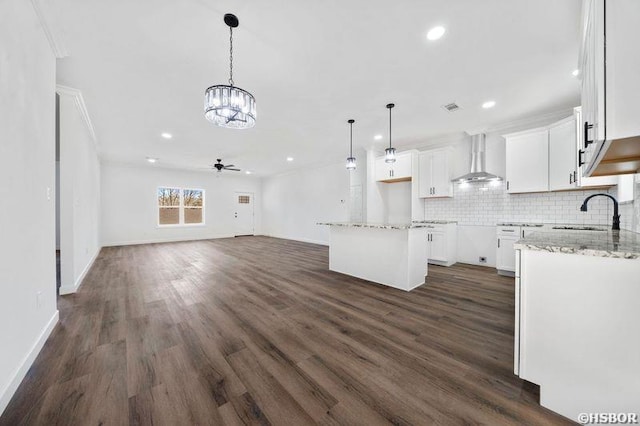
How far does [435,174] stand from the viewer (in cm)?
539

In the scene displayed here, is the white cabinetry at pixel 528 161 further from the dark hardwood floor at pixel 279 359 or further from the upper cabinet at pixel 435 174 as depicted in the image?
the dark hardwood floor at pixel 279 359

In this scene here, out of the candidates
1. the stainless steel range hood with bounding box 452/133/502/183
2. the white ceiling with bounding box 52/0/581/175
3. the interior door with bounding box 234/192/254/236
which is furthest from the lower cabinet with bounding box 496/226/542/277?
the interior door with bounding box 234/192/254/236

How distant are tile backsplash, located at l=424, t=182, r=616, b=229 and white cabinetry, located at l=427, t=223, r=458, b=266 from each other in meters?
0.48

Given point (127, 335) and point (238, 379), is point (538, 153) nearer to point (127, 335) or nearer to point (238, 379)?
point (238, 379)

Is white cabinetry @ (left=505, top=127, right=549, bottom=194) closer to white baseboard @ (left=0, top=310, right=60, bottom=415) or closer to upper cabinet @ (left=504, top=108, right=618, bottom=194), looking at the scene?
upper cabinet @ (left=504, top=108, right=618, bottom=194)

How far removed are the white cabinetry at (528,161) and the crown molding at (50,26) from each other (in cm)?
623

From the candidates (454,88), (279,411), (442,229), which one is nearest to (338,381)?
(279,411)

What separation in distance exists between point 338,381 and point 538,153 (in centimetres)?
490

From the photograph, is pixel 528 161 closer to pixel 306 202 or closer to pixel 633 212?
pixel 633 212

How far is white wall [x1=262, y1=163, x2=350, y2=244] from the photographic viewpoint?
8.01 meters

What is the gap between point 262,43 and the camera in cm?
241

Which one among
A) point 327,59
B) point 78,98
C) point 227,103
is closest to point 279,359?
point 227,103

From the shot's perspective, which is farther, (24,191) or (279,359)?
(279,359)

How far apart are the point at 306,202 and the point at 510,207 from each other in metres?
6.17
